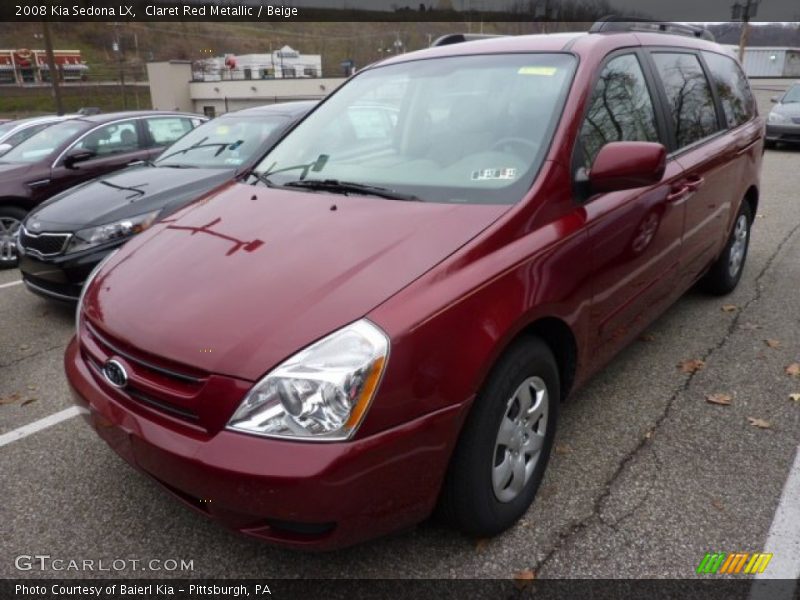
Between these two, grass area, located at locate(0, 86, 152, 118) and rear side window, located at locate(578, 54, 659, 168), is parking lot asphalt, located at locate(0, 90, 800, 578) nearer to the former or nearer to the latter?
rear side window, located at locate(578, 54, 659, 168)

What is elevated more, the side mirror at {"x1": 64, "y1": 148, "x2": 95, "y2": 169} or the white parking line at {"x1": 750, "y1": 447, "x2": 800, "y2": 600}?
the side mirror at {"x1": 64, "y1": 148, "x2": 95, "y2": 169}

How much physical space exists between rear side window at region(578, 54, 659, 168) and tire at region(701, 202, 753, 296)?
1.81m

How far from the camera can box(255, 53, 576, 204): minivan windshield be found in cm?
253

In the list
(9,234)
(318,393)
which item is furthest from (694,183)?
(9,234)

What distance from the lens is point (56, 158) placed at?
7.07 meters

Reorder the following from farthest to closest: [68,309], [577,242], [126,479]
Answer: [68,309] < [126,479] < [577,242]

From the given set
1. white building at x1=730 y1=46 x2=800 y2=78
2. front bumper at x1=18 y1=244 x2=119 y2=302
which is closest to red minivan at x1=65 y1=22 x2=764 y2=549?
front bumper at x1=18 y1=244 x2=119 y2=302

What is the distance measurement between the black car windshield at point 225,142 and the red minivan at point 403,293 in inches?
104

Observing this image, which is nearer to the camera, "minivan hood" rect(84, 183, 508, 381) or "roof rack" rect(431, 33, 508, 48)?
"minivan hood" rect(84, 183, 508, 381)

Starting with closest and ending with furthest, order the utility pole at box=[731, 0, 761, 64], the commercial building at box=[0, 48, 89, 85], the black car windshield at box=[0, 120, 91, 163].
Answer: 1. the black car windshield at box=[0, 120, 91, 163]
2. the utility pole at box=[731, 0, 761, 64]
3. the commercial building at box=[0, 48, 89, 85]

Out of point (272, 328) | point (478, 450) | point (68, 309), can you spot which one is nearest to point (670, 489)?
point (478, 450)

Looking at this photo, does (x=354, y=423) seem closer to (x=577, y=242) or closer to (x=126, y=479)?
(x=577, y=242)

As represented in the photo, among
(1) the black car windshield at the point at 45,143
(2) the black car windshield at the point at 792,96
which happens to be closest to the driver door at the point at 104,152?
(1) the black car windshield at the point at 45,143

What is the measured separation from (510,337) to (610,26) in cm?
212
